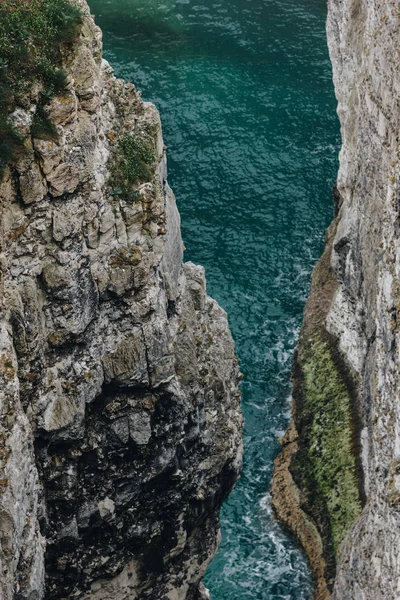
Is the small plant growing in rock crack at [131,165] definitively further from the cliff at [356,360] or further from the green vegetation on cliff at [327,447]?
the green vegetation on cliff at [327,447]

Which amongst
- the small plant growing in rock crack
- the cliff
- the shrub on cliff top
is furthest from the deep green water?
the shrub on cliff top

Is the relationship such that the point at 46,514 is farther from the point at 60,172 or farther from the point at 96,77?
the point at 96,77

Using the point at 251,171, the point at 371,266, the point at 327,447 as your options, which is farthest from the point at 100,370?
the point at 251,171

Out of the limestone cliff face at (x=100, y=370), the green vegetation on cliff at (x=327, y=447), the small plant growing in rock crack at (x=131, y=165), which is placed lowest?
the green vegetation on cliff at (x=327, y=447)

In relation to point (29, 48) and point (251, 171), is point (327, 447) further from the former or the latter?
point (29, 48)

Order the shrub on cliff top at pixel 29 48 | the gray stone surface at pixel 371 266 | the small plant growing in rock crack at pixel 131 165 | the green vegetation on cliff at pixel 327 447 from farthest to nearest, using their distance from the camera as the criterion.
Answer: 1. the green vegetation on cliff at pixel 327 447
2. the small plant growing in rock crack at pixel 131 165
3. the gray stone surface at pixel 371 266
4. the shrub on cliff top at pixel 29 48

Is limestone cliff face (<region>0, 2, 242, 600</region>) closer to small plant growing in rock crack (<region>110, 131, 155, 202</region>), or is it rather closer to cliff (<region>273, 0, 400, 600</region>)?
small plant growing in rock crack (<region>110, 131, 155, 202</region>)

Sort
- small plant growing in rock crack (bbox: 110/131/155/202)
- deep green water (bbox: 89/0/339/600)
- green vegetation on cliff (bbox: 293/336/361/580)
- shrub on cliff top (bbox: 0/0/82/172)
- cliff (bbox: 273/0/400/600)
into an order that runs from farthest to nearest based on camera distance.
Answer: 1. deep green water (bbox: 89/0/339/600)
2. green vegetation on cliff (bbox: 293/336/361/580)
3. small plant growing in rock crack (bbox: 110/131/155/202)
4. cliff (bbox: 273/0/400/600)
5. shrub on cliff top (bbox: 0/0/82/172)

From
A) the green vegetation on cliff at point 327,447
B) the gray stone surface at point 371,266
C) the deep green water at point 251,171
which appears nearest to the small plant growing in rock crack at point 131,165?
the gray stone surface at point 371,266
